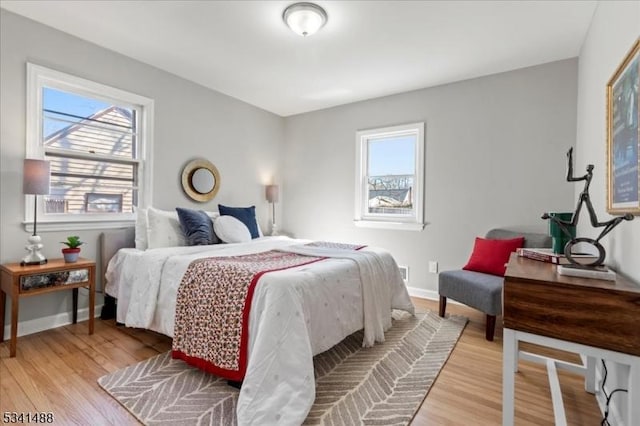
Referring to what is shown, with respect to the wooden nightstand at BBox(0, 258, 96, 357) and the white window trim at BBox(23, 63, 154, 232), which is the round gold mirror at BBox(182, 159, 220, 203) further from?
the wooden nightstand at BBox(0, 258, 96, 357)

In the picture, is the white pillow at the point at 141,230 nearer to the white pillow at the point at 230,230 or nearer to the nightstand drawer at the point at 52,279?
the nightstand drawer at the point at 52,279

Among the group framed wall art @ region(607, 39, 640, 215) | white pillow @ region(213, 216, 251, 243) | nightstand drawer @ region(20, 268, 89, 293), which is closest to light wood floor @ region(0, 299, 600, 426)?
nightstand drawer @ region(20, 268, 89, 293)

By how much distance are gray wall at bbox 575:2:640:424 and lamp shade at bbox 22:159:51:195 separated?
144 inches

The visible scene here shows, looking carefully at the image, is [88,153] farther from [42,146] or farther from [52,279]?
[52,279]

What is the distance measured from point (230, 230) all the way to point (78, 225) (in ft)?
4.40

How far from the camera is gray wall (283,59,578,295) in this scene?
9.89ft

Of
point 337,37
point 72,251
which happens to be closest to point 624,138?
point 337,37

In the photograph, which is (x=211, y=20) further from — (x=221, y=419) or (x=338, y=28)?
(x=221, y=419)

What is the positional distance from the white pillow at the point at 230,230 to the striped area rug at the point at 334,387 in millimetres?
1168

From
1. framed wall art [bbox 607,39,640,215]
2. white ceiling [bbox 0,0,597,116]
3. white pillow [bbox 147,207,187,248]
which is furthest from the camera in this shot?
white pillow [bbox 147,207,187,248]

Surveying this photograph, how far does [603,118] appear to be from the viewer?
190 centimetres

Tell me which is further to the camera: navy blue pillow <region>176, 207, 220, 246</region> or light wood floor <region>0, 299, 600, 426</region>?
navy blue pillow <region>176, 207, 220, 246</region>

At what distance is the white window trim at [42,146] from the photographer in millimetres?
2508

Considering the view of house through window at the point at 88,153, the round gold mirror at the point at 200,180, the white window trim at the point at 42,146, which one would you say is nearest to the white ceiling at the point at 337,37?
the white window trim at the point at 42,146
